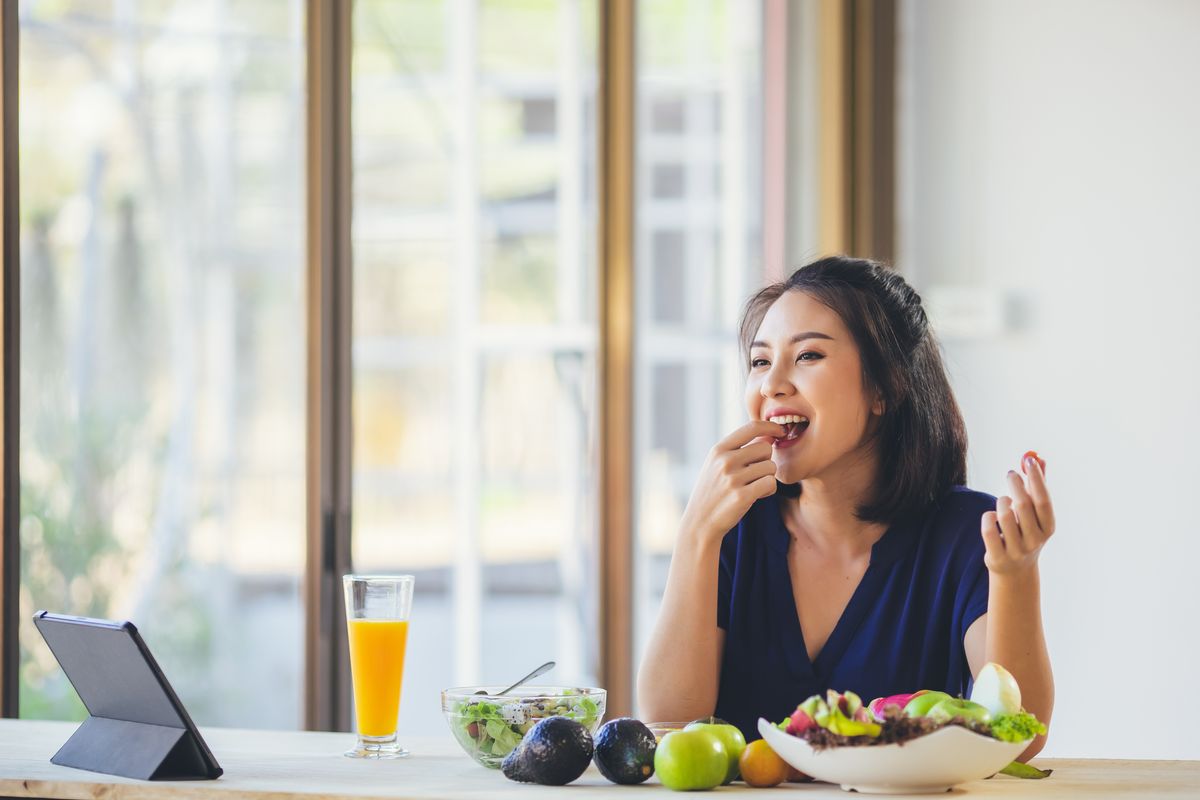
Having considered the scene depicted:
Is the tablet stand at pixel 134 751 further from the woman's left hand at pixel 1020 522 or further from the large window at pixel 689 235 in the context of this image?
the large window at pixel 689 235

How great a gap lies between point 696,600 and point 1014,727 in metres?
0.58

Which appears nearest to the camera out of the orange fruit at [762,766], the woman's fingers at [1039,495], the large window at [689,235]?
the orange fruit at [762,766]

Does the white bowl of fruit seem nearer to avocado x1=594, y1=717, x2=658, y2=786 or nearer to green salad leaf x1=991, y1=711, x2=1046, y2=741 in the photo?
green salad leaf x1=991, y1=711, x2=1046, y2=741

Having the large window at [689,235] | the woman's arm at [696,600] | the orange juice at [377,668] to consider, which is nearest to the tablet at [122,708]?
the orange juice at [377,668]

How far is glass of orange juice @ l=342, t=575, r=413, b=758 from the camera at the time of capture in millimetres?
1527

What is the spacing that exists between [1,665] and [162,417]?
59 cm

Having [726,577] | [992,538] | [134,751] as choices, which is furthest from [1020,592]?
[134,751]

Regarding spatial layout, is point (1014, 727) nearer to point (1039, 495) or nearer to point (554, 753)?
point (1039, 495)

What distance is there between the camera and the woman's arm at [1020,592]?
144 centimetres

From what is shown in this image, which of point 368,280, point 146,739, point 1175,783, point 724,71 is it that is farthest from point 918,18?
point 146,739

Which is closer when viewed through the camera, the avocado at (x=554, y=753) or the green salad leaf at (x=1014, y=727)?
the green salad leaf at (x=1014, y=727)

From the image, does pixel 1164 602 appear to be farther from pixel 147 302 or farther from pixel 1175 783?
pixel 147 302

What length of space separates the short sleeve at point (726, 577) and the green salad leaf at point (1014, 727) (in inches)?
24.7

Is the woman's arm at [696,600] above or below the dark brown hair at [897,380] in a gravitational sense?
below
